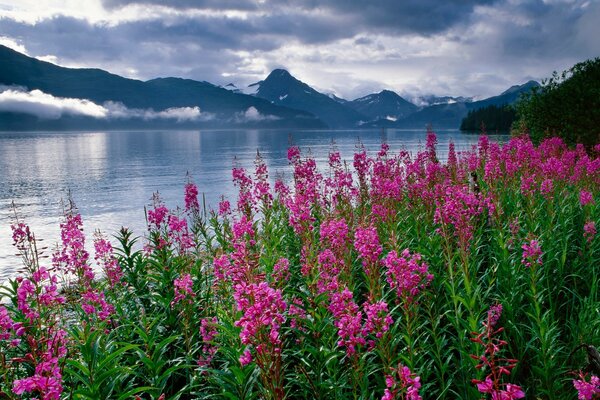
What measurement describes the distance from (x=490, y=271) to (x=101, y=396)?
5.92m

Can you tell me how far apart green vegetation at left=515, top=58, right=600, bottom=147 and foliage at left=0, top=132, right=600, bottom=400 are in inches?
713

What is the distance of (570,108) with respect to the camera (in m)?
26.9

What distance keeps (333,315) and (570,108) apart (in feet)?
93.4

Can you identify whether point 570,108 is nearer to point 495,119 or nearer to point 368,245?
point 368,245

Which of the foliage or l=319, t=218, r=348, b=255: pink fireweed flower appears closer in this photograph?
the foliage

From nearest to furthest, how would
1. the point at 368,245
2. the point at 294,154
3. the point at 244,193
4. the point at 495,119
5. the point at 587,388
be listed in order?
the point at 587,388, the point at 368,245, the point at 244,193, the point at 294,154, the point at 495,119

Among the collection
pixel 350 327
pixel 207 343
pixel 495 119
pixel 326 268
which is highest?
pixel 495 119

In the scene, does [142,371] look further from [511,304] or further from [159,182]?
[159,182]

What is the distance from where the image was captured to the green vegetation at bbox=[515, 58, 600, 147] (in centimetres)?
2556

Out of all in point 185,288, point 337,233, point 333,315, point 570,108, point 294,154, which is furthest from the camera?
point 570,108

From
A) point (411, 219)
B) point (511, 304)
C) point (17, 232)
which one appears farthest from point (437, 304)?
point (17, 232)

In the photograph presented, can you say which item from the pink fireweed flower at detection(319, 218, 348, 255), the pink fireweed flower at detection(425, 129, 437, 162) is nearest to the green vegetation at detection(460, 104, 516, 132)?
Answer: the pink fireweed flower at detection(425, 129, 437, 162)

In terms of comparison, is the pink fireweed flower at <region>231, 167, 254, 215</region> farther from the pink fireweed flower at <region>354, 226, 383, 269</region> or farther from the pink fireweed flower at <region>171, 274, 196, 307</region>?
the pink fireweed flower at <region>354, 226, 383, 269</region>

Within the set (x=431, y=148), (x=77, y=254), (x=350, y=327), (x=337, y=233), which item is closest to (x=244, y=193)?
(x=77, y=254)
